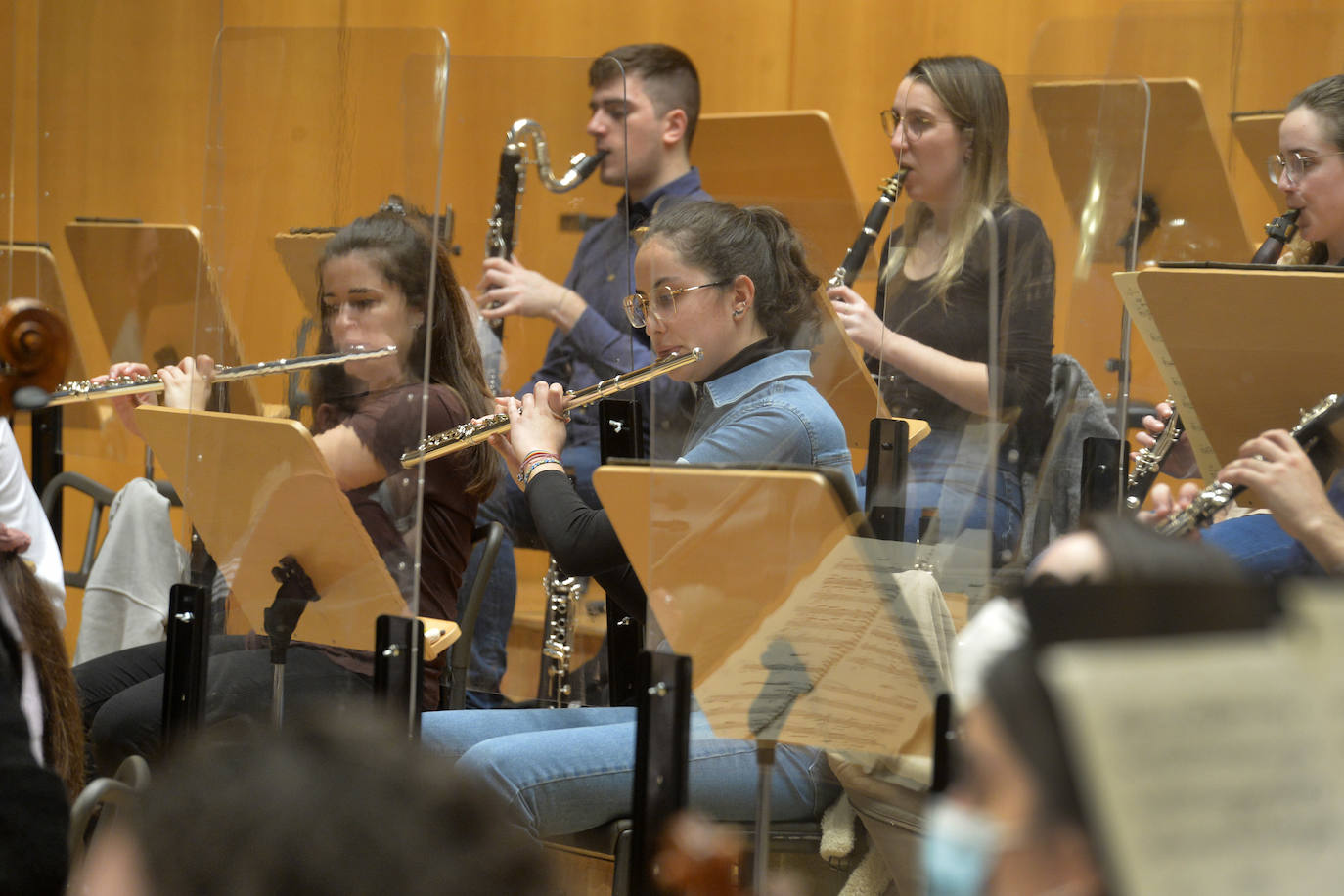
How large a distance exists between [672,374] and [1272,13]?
3.54 feet

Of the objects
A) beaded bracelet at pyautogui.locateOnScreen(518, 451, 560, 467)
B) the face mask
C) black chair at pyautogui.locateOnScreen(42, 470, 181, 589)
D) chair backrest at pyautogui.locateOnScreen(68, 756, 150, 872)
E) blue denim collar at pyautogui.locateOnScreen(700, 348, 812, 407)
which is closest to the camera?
the face mask

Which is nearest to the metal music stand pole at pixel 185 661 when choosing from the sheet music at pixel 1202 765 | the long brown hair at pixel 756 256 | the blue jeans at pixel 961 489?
the long brown hair at pixel 756 256

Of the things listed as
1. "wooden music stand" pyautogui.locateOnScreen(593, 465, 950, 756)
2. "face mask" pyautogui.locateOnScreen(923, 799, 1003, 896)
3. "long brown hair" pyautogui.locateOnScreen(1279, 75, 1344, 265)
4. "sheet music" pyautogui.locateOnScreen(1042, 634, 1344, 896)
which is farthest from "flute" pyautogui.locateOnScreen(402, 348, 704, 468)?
"sheet music" pyautogui.locateOnScreen(1042, 634, 1344, 896)

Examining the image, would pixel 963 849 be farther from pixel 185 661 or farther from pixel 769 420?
pixel 185 661

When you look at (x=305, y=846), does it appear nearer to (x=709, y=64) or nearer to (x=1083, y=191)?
(x=1083, y=191)

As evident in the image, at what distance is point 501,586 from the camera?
236 centimetres

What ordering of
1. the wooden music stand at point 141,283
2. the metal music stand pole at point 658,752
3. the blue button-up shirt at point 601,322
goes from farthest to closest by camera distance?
the wooden music stand at point 141,283 → the blue button-up shirt at point 601,322 → the metal music stand pole at point 658,752

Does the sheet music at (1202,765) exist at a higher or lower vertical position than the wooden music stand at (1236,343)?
lower

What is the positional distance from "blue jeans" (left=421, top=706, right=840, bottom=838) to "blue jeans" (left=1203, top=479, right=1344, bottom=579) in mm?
517

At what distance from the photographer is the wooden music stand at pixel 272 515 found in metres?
1.57

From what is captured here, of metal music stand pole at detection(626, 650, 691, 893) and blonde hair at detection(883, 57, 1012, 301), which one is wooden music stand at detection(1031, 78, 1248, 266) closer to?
blonde hair at detection(883, 57, 1012, 301)

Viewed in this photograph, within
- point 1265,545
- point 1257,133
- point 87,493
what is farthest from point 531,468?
point 87,493

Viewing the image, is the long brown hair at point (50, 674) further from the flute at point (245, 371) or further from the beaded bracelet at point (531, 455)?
the beaded bracelet at point (531, 455)

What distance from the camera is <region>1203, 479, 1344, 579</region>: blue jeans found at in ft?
4.87
